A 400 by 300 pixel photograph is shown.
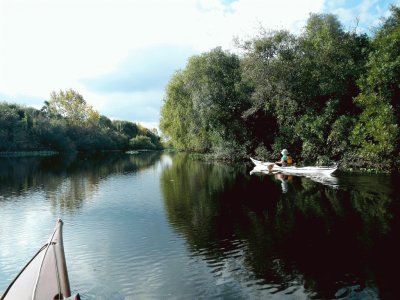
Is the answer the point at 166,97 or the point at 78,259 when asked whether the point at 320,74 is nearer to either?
the point at 78,259

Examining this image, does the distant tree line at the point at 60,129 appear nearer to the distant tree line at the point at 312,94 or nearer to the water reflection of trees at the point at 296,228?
the distant tree line at the point at 312,94

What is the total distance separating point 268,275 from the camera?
358 inches

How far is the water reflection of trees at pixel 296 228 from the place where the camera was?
30.1ft

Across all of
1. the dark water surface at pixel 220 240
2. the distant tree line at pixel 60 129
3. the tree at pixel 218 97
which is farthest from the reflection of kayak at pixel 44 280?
the distant tree line at pixel 60 129

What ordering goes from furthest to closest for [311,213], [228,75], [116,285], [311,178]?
[228,75] → [311,178] → [311,213] → [116,285]

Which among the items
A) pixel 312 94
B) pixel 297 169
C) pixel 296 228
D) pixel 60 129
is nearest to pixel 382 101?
pixel 312 94

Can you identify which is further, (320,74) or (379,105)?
(320,74)

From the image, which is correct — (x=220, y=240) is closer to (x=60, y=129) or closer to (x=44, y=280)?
(x=44, y=280)

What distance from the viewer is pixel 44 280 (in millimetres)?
5902

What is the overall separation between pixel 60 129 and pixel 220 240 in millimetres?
84244

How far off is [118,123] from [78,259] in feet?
429

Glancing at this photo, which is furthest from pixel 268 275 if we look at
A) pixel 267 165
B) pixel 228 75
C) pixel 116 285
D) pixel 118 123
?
pixel 118 123

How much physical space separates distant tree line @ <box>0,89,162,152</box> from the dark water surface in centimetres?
6098

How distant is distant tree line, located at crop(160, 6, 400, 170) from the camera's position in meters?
27.9
